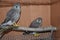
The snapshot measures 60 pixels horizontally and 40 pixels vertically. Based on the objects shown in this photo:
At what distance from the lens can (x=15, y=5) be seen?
1.67 m

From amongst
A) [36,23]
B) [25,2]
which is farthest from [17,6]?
[36,23]

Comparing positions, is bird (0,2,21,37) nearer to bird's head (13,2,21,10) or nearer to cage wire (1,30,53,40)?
bird's head (13,2,21,10)

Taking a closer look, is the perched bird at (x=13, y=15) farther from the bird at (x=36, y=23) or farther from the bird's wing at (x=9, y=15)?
the bird at (x=36, y=23)

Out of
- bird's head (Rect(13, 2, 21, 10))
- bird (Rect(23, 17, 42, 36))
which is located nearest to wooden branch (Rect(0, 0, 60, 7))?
bird's head (Rect(13, 2, 21, 10))

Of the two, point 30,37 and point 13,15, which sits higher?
point 13,15

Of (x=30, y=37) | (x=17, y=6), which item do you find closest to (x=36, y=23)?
(x=30, y=37)

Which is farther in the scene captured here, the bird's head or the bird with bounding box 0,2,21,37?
the bird's head

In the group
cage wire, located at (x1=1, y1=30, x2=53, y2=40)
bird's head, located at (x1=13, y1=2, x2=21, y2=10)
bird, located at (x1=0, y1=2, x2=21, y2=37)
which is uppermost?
bird's head, located at (x1=13, y1=2, x2=21, y2=10)

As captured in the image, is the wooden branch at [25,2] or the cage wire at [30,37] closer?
the cage wire at [30,37]

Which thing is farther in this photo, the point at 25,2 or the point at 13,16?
the point at 25,2

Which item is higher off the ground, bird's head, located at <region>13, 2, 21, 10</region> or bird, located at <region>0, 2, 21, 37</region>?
bird's head, located at <region>13, 2, 21, 10</region>

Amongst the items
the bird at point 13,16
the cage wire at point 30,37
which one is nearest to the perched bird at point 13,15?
the bird at point 13,16

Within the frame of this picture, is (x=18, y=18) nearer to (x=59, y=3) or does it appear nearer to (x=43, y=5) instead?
(x=43, y=5)

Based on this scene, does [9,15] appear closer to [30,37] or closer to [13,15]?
[13,15]
